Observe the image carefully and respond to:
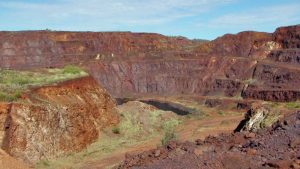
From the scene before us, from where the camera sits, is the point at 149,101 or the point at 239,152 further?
the point at 149,101

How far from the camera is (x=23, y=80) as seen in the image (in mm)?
36875

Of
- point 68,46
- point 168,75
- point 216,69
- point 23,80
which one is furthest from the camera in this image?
point 68,46

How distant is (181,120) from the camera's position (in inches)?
1959

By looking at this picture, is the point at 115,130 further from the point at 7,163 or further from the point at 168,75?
the point at 168,75

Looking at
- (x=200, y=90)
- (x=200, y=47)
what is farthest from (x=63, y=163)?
(x=200, y=47)

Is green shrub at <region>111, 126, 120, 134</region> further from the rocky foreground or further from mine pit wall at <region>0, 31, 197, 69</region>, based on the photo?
mine pit wall at <region>0, 31, 197, 69</region>

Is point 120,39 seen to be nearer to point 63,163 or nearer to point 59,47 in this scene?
A: point 59,47

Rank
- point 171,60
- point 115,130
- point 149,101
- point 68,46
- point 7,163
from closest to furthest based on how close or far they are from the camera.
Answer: point 7,163
point 115,130
point 149,101
point 171,60
point 68,46

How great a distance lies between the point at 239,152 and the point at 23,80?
24654mm

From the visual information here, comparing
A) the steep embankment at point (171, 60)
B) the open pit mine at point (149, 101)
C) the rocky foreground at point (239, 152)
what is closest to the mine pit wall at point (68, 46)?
the steep embankment at point (171, 60)

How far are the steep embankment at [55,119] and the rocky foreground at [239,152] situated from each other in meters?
12.1

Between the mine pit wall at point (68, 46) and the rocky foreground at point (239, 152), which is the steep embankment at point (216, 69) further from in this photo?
the rocky foreground at point (239, 152)

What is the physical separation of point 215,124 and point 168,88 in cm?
3993

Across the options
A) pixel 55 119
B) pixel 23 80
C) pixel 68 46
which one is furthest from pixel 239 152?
pixel 68 46
